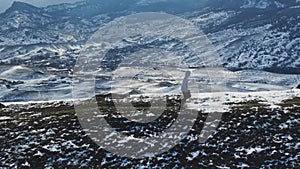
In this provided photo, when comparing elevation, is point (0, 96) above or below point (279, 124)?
below

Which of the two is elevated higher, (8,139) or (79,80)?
(8,139)

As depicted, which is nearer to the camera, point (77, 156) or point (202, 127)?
point (77, 156)

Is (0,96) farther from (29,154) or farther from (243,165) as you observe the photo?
(243,165)

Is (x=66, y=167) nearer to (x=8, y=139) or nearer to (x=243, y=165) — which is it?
(x=8, y=139)

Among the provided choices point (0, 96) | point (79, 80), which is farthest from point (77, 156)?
point (79, 80)

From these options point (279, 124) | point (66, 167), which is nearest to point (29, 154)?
point (66, 167)

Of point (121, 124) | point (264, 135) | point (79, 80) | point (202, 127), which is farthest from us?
point (79, 80)

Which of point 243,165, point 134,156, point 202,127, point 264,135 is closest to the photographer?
point 243,165

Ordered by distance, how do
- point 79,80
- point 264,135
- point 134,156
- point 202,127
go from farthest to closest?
point 79,80 < point 202,127 < point 264,135 < point 134,156

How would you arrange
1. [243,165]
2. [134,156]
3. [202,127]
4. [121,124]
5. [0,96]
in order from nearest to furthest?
[243,165]
[134,156]
[202,127]
[121,124]
[0,96]
